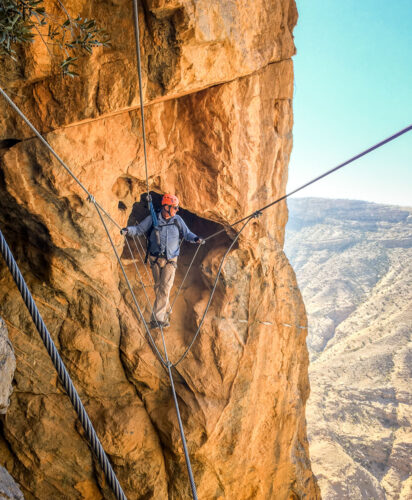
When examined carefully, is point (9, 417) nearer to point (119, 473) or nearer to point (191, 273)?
point (119, 473)

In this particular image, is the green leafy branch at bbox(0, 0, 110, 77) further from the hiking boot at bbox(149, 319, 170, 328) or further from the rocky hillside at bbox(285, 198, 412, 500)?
the rocky hillside at bbox(285, 198, 412, 500)

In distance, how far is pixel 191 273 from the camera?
8688 mm

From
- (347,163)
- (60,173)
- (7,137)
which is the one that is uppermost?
(7,137)

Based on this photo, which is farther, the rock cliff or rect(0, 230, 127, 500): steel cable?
the rock cliff

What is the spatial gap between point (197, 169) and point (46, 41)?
3.44m

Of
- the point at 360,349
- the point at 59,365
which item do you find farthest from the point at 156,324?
the point at 360,349

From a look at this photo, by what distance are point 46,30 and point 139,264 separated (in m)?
5.22

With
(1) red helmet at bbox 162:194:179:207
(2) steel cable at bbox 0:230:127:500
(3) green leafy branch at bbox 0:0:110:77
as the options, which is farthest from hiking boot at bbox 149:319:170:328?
(2) steel cable at bbox 0:230:127:500

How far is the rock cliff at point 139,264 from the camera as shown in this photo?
17.2 ft

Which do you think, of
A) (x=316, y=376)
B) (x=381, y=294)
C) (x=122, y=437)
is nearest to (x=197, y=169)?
(x=122, y=437)

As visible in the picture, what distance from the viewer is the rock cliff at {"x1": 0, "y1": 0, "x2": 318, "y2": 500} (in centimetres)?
525

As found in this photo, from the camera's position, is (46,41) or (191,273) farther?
(191,273)

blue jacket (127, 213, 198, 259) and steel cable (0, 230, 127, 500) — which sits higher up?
blue jacket (127, 213, 198, 259)

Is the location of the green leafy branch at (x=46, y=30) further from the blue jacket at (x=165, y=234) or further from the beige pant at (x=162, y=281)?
the beige pant at (x=162, y=281)
